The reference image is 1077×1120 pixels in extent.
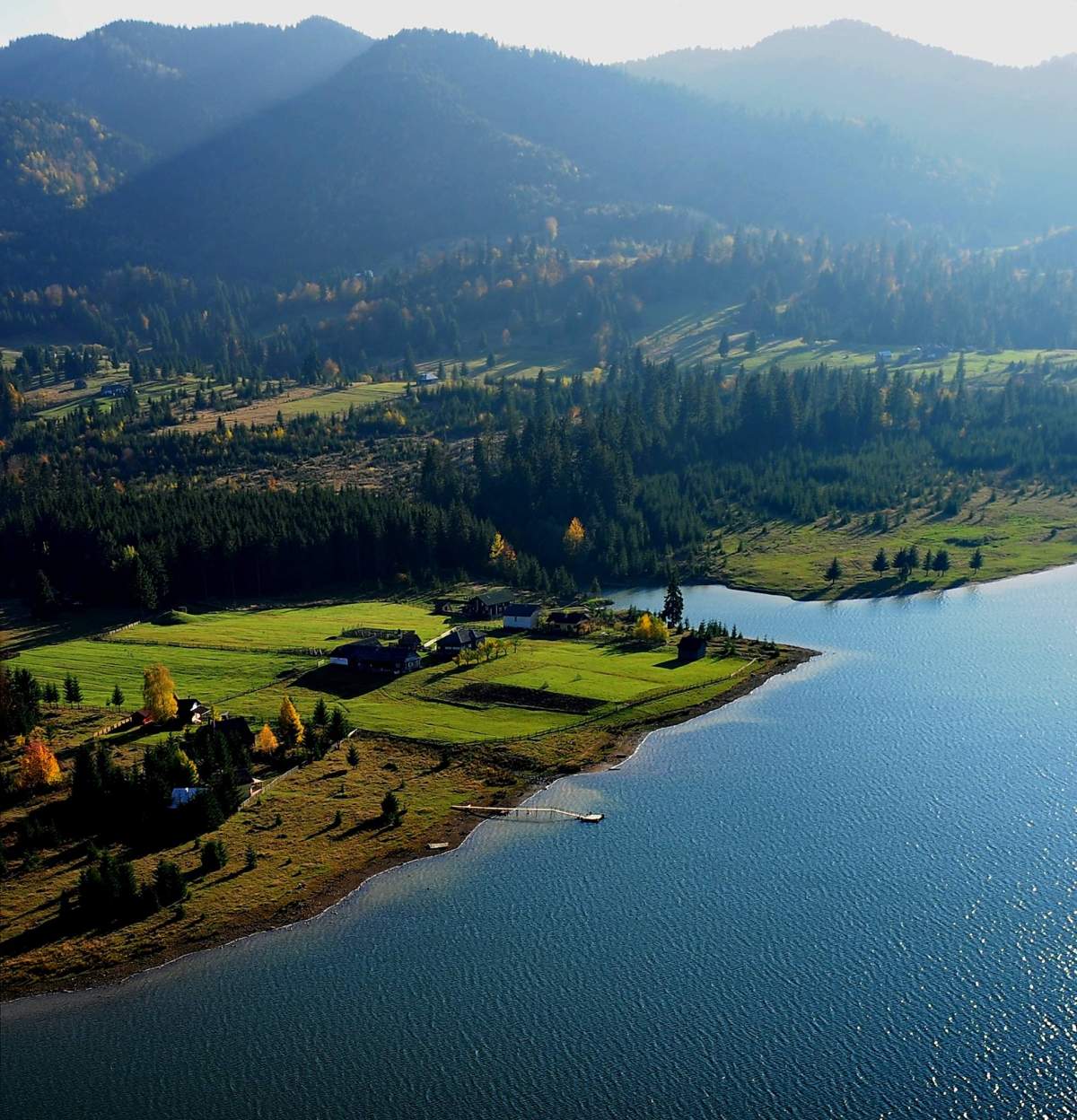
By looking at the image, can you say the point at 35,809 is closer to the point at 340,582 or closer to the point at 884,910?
the point at 884,910

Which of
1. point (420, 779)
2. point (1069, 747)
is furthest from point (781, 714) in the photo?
point (420, 779)

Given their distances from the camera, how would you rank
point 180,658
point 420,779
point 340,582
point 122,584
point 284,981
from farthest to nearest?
point 340,582, point 122,584, point 180,658, point 420,779, point 284,981

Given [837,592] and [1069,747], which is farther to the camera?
[837,592]

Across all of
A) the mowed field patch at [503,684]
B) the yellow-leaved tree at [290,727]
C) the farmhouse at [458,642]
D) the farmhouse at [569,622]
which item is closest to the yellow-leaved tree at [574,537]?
the farmhouse at [569,622]

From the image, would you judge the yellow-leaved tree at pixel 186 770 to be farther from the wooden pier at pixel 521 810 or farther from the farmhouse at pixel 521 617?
the farmhouse at pixel 521 617

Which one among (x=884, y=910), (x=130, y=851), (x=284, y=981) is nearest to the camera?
(x=284, y=981)

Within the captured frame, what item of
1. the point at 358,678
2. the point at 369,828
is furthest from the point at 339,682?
the point at 369,828
